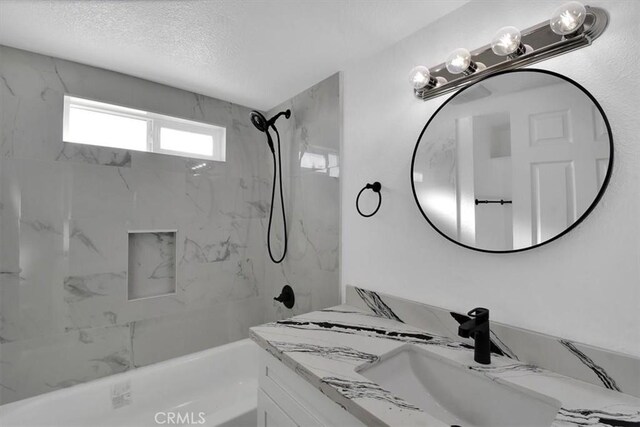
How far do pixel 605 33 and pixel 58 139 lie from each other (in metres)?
2.49

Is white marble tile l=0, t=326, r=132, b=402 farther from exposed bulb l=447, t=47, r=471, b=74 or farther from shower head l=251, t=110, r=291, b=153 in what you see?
exposed bulb l=447, t=47, r=471, b=74

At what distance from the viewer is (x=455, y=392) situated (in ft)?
3.36

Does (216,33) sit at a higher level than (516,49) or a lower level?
higher

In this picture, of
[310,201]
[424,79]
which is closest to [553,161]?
[424,79]

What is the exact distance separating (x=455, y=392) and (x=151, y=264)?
1934mm

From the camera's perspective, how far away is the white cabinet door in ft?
3.70

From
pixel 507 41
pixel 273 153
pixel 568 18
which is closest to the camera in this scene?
pixel 568 18

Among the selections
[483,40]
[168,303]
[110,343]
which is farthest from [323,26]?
[110,343]

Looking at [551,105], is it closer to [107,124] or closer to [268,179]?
[268,179]

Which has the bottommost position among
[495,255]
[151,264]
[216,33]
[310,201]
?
[151,264]

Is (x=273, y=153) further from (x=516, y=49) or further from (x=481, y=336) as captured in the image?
(x=481, y=336)

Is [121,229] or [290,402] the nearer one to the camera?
[290,402]

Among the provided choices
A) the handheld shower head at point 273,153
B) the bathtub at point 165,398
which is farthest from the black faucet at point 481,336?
the handheld shower head at point 273,153

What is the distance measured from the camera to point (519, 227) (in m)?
1.05
